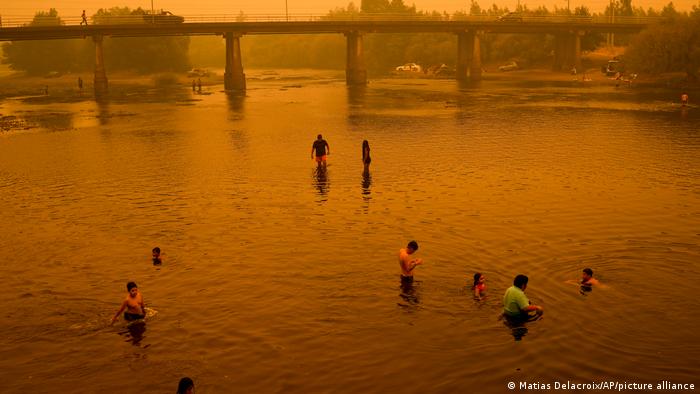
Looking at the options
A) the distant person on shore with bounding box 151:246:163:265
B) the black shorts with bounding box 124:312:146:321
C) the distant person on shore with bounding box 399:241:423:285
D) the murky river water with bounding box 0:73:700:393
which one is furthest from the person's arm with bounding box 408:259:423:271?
the distant person on shore with bounding box 151:246:163:265

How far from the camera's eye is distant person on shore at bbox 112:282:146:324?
1725 centimetres

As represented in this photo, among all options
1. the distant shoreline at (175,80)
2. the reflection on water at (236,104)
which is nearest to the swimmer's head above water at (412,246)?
the reflection on water at (236,104)

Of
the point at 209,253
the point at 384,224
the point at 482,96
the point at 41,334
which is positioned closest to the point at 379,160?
the point at 384,224

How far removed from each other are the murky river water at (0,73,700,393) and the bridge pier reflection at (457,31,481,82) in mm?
78666

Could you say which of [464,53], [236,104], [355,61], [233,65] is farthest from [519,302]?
[464,53]

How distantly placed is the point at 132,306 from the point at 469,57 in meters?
115

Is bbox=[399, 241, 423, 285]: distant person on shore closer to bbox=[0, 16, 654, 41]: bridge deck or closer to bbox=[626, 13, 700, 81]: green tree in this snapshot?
bbox=[626, 13, 700, 81]: green tree

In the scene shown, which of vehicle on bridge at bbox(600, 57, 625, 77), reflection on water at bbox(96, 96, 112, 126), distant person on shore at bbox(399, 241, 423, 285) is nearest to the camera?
distant person on shore at bbox(399, 241, 423, 285)

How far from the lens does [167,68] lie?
497ft

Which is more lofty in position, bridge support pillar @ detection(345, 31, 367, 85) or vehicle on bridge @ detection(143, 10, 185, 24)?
vehicle on bridge @ detection(143, 10, 185, 24)

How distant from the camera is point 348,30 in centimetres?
11425

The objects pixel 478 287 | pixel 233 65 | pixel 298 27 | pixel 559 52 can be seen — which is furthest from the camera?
pixel 559 52

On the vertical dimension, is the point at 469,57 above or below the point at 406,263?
above

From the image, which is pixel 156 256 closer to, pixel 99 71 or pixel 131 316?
pixel 131 316
